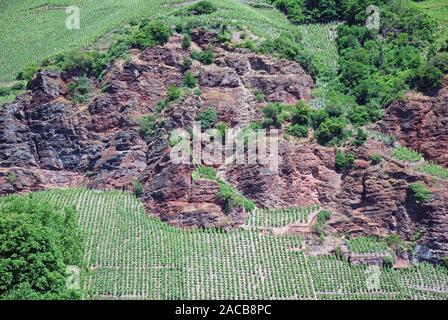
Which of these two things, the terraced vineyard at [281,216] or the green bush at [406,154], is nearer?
the terraced vineyard at [281,216]

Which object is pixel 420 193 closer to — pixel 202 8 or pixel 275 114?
pixel 275 114

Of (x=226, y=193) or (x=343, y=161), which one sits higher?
(x=343, y=161)

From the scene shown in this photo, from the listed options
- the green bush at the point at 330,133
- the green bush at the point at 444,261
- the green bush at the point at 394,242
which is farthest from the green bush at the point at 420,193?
the green bush at the point at 330,133

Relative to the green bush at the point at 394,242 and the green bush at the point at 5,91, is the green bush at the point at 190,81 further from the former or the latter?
the green bush at the point at 394,242

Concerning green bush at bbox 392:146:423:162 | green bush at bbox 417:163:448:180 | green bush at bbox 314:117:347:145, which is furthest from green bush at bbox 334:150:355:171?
green bush at bbox 417:163:448:180

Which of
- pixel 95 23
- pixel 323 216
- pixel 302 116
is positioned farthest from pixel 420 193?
pixel 95 23

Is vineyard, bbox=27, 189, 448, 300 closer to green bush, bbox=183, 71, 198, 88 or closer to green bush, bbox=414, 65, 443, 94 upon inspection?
green bush, bbox=183, 71, 198, 88

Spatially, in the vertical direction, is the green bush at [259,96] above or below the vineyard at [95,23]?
above
